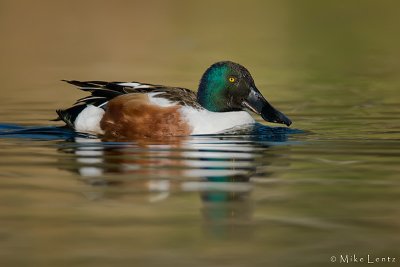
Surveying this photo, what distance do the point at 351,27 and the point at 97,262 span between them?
20143 mm

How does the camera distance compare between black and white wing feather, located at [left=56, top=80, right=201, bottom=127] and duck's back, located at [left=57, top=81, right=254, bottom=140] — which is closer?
duck's back, located at [left=57, top=81, right=254, bottom=140]

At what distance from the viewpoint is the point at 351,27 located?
2514 centimetres

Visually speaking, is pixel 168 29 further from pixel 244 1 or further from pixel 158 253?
pixel 158 253

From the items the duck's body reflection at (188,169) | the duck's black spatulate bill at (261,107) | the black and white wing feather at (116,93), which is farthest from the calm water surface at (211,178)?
the black and white wing feather at (116,93)

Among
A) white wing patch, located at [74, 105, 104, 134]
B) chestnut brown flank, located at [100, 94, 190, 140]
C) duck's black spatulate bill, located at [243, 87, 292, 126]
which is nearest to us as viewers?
chestnut brown flank, located at [100, 94, 190, 140]

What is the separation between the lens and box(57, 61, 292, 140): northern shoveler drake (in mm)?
10133

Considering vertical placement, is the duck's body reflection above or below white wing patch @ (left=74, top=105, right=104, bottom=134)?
below

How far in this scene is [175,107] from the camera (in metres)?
10.1

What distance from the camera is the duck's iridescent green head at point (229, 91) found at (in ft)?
34.2

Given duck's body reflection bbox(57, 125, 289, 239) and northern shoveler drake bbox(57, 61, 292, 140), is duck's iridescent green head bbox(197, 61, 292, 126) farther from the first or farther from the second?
duck's body reflection bbox(57, 125, 289, 239)

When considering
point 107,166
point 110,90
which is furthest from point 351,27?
point 107,166

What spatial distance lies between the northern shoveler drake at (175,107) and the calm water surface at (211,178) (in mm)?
210

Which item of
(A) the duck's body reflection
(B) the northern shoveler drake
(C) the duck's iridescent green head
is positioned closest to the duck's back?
(B) the northern shoveler drake

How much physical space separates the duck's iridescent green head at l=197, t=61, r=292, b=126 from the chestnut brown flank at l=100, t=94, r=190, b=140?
455 mm
